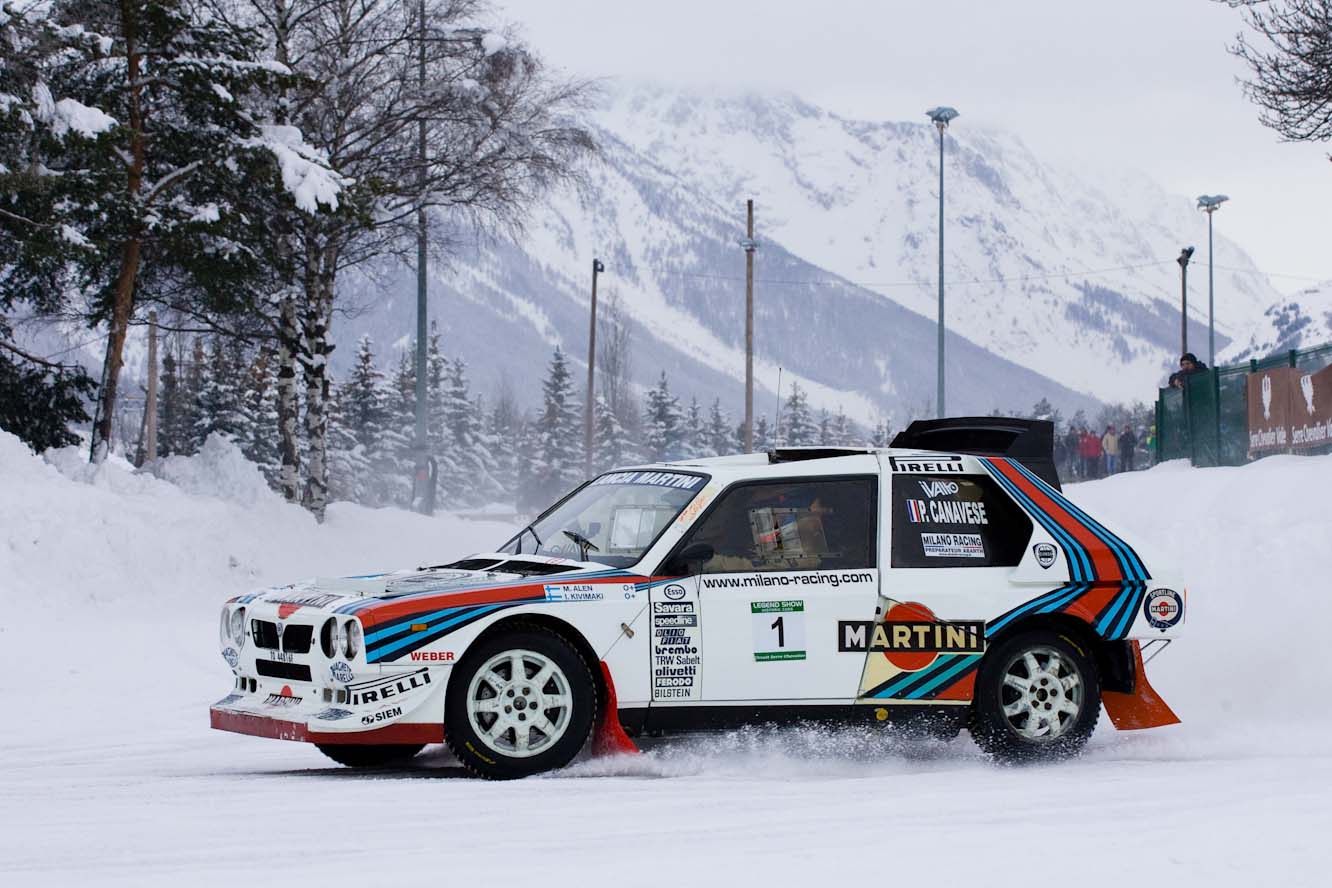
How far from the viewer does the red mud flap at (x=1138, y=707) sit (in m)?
9.18

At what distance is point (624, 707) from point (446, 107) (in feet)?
73.4

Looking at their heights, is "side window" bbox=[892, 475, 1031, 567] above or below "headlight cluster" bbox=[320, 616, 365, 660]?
above

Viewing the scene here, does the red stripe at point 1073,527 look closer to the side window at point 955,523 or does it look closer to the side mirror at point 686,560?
the side window at point 955,523

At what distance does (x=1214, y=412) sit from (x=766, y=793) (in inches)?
811

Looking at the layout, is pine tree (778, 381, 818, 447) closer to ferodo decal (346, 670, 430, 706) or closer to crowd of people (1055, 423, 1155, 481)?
crowd of people (1055, 423, 1155, 481)

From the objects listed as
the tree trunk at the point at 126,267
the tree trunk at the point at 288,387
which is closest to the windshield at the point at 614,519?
the tree trunk at the point at 126,267

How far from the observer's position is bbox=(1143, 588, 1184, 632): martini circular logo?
9.16m

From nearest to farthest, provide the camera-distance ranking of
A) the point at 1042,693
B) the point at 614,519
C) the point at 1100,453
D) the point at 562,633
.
Result: 1. the point at 562,633
2. the point at 614,519
3. the point at 1042,693
4. the point at 1100,453

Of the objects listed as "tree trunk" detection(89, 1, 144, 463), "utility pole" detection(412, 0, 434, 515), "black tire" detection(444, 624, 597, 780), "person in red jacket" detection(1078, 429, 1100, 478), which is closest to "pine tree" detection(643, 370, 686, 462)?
"person in red jacket" detection(1078, 429, 1100, 478)

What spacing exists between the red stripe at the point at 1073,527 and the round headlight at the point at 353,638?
354cm

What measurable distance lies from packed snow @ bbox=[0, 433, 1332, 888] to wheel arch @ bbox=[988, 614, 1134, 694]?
401 mm

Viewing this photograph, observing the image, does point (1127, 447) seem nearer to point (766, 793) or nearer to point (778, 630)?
point (778, 630)

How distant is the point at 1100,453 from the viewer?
43.2m

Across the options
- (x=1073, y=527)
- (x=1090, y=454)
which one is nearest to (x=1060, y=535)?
(x=1073, y=527)
